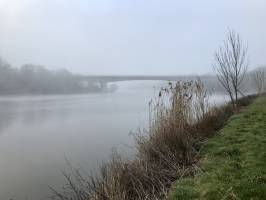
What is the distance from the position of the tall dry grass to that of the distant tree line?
55399 mm

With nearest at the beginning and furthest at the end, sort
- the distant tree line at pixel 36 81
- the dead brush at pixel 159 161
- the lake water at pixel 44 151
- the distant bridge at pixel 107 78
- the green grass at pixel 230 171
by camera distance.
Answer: the green grass at pixel 230 171, the dead brush at pixel 159 161, the lake water at pixel 44 151, the distant tree line at pixel 36 81, the distant bridge at pixel 107 78

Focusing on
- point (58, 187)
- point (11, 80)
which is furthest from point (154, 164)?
point (11, 80)

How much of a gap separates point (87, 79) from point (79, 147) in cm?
6227

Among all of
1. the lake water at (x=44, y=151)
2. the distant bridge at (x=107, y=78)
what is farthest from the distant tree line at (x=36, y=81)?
the lake water at (x=44, y=151)

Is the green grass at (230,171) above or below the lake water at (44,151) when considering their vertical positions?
above

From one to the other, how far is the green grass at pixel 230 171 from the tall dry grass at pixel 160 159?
29 cm

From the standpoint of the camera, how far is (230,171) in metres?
5.91

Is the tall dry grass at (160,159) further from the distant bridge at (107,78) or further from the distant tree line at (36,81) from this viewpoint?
the distant bridge at (107,78)

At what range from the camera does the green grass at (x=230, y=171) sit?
489 centimetres

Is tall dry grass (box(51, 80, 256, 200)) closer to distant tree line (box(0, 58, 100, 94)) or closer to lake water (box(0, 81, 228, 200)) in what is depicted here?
lake water (box(0, 81, 228, 200))

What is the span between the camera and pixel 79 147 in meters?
14.4

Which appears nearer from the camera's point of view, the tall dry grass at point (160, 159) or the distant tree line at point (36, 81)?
the tall dry grass at point (160, 159)

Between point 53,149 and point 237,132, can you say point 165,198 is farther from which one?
point 53,149

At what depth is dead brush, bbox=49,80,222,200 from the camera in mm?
5758
